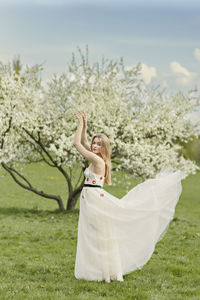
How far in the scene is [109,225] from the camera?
6.84 meters

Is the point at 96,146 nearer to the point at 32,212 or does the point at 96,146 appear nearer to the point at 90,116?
the point at 90,116

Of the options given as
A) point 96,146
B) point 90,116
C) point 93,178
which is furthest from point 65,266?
point 90,116

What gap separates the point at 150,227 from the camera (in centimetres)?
694

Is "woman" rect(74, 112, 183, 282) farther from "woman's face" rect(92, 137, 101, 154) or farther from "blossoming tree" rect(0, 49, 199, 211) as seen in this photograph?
"blossoming tree" rect(0, 49, 199, 211)

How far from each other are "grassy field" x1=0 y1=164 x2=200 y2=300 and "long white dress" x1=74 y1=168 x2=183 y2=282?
10.4 inches

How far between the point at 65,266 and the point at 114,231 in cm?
180

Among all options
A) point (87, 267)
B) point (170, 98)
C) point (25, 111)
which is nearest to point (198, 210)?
point (170, 98)

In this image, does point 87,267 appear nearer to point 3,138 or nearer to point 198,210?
point 3,138

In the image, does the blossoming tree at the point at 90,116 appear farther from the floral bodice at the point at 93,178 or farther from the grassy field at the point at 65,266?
the floral bodice at the point at 93,178

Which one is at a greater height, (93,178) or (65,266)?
(93,178)

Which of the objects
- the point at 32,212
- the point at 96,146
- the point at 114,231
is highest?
the point at 96,146

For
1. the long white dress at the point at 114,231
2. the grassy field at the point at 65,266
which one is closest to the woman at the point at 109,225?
the long white dress at the point at 114,231

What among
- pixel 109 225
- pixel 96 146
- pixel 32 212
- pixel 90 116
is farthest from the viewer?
pixel 32 212

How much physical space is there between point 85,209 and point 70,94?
493 inches
